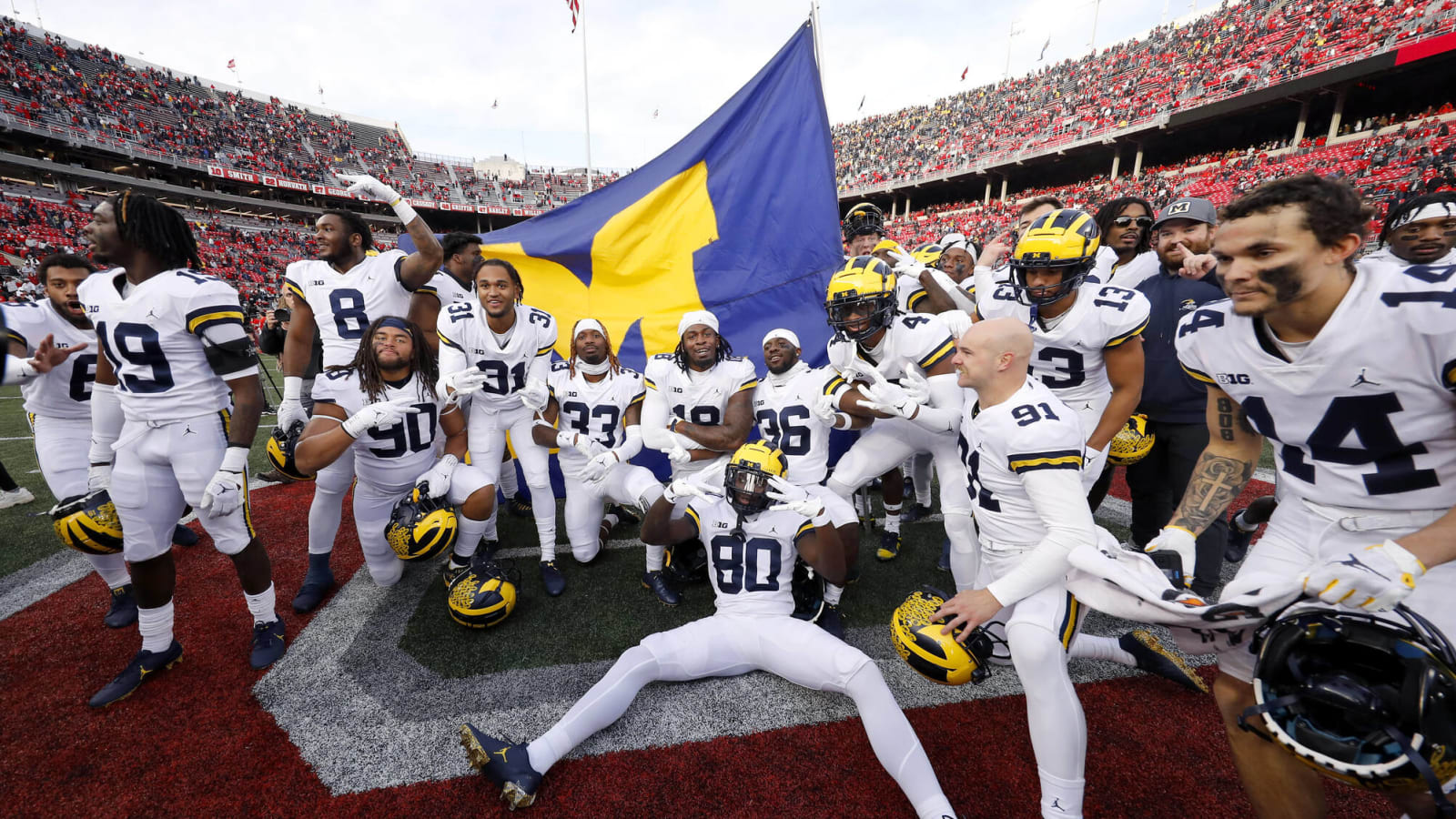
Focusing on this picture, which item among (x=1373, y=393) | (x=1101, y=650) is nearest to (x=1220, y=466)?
(x=1373, y=393)

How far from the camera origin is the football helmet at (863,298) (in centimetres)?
372

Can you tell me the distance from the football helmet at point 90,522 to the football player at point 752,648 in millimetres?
2690

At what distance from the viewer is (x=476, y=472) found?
13.5ft

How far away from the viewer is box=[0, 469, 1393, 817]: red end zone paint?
2.38m

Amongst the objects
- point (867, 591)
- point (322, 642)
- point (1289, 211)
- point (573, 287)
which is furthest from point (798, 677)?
point (573, 287)

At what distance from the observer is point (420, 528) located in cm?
356

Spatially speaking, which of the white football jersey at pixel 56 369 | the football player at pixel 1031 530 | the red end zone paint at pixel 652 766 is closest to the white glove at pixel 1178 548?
the football player at pixel 1031 530

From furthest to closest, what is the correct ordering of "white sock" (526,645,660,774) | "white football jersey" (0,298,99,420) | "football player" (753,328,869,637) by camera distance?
1. "white football jersey" (0,298,99,420)
2. "football player" (753,328,869,637)
3. "white sock" (526,645,660,774)

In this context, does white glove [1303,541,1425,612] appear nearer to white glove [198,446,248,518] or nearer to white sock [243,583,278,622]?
white glove [198,446,248,518]

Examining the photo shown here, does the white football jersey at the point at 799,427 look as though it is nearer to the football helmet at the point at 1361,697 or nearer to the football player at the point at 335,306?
the football helmet at the point at 1361,697

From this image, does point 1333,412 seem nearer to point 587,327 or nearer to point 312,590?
point 587,327

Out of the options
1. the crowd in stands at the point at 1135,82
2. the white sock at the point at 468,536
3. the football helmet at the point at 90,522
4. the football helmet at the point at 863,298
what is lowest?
the white sock at the point at 468,536

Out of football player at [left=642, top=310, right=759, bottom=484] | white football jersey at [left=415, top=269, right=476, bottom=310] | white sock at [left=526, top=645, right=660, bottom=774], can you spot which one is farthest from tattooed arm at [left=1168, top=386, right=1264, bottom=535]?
white football jersey at [left=415, top=269, right=476, bottom=310]

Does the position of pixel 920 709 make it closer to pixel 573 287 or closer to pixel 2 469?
pixel 573 287
